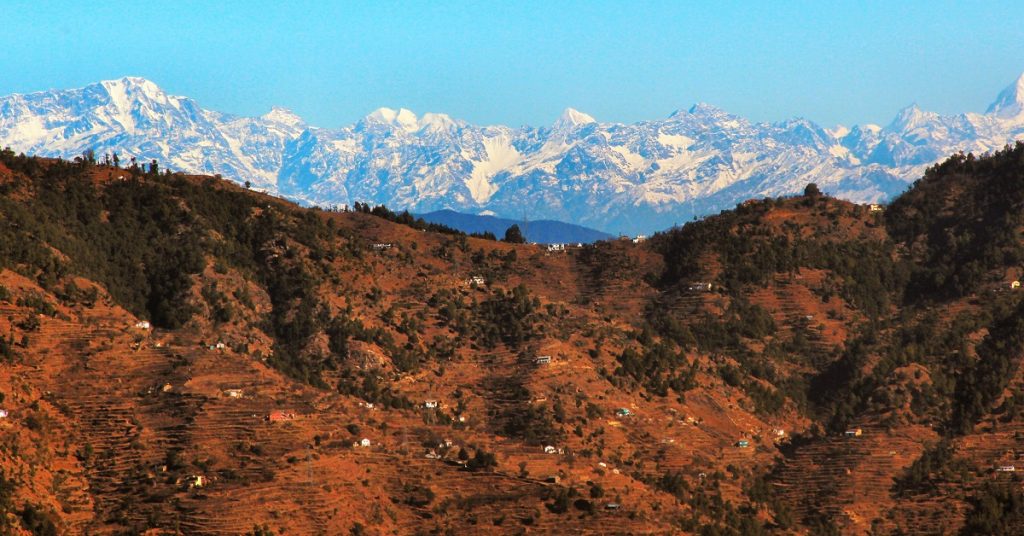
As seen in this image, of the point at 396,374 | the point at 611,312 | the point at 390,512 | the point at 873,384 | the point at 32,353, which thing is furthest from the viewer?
the point at 611,312

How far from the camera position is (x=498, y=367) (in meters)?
113

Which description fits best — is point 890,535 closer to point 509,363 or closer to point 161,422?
point 509,363

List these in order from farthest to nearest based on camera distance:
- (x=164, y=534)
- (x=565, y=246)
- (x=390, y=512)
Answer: (x=565, y=246) < (x=390, y=512) < (x=164, y=534)

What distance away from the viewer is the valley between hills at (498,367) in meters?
86.8

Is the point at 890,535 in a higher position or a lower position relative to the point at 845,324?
lower

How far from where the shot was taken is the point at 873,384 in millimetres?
117812

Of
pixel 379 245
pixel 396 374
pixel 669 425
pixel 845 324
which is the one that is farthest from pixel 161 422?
pixel 845 324

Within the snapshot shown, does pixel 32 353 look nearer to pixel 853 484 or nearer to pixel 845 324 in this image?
pixel 853 484

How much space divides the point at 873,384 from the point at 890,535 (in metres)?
20.5

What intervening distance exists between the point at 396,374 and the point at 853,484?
25.5 meters

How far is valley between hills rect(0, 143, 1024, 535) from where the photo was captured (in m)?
86.8

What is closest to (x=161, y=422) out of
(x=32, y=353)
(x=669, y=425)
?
(x=32, y=353)

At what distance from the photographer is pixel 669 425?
4264 inches

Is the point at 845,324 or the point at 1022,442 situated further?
the point at 845,324
